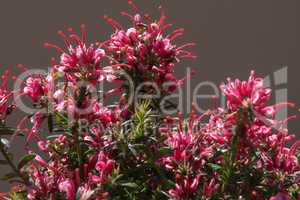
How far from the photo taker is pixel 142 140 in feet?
4.47

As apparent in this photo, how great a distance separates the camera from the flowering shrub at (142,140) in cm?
129

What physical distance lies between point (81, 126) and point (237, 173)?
14.8 inches

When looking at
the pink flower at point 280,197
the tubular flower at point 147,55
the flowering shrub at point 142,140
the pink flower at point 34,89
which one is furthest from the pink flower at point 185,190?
the pink flower at point 34,89

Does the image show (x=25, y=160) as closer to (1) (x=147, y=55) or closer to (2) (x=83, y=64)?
(2) (x=83, y=64)

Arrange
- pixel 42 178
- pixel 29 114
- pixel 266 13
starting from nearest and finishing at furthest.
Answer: pixel 42 178 → pixel 29 114 → pixel 266 13

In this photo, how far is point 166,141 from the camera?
1417 mm

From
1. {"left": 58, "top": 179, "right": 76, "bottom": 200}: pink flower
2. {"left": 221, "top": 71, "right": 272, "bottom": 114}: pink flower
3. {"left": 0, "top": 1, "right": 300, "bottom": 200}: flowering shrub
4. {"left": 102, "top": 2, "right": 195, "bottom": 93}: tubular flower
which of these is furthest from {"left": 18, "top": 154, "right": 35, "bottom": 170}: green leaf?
{"left": 221, "top": 71, "right": 272, "bottom": 114}: pink flower

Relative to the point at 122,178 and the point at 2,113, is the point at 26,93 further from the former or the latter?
the point at 122,178

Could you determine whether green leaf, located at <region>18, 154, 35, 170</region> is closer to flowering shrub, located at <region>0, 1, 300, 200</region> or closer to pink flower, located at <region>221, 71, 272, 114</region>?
flowering shrub, located at <region>0, 1, 300, 200</region>

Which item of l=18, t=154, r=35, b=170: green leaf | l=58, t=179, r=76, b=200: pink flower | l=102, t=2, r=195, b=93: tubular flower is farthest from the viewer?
l=102, t=2, r=195, b=93: tubular flower

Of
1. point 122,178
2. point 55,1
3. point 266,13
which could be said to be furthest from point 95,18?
point 122,178

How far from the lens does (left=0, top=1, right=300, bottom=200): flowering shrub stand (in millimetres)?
1288

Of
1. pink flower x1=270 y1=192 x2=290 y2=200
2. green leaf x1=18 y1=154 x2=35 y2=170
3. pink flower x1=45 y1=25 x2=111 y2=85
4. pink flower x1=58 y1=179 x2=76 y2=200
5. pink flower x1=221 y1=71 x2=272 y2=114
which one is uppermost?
pink flower x1=45 y1=25 x2=111 y2=85

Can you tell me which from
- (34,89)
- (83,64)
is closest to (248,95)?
(83,64)
